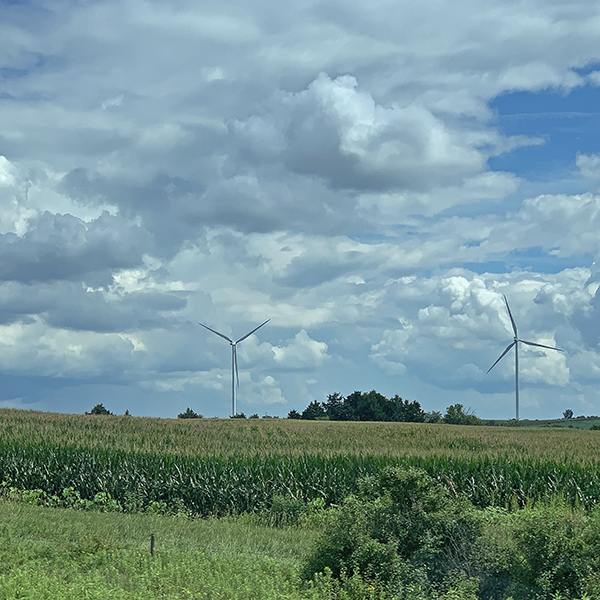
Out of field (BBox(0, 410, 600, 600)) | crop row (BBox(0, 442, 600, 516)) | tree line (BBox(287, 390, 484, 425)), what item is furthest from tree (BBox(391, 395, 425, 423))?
crop row (BBox(0, 442, 600, 516))

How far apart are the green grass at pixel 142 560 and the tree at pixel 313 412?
78.4 m

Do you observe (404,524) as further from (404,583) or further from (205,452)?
(205,452)

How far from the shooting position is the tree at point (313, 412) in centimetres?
9619

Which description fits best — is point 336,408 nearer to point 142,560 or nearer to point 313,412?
point 313,412

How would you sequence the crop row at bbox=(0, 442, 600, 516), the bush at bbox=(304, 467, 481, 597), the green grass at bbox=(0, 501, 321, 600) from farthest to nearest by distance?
the crop row at bbox=(0, 442, 600, 516) → the bush at bbox=(304, 467, 481, 597) → the green grass at bbox=(0, 501, 321, 600)

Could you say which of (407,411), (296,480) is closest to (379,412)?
(407,411)

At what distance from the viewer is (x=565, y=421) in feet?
380

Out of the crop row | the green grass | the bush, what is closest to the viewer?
the green grass

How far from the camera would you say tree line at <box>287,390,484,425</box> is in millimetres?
92188

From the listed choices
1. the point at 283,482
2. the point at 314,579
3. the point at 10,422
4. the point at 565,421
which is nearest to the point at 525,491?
the point at 283,482

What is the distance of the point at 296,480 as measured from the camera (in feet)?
74.7

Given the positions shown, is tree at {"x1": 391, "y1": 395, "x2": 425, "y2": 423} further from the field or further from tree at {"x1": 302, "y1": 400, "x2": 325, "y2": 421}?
the field

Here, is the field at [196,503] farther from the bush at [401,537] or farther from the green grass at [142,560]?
the bush at [401,537]

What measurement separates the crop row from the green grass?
4.28 meters
